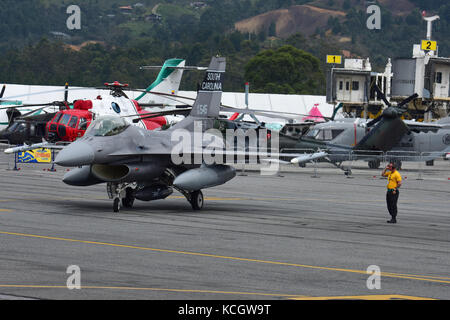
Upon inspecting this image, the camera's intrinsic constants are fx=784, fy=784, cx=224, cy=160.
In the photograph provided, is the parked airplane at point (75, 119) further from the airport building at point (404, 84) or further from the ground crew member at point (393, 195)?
the airport building at point (404, 84)

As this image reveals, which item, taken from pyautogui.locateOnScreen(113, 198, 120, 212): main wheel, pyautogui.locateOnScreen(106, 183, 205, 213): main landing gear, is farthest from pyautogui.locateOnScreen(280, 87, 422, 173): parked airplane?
pyautogui.locateOnScreen(113, 198, 120, 212): main wheel

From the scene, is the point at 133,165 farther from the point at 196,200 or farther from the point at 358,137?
the point at 358,137

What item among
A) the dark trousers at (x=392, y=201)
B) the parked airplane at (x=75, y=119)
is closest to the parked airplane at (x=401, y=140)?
the parked airplane at (x=75, y=119)

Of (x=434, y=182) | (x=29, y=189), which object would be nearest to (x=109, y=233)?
(x=29, y=189)

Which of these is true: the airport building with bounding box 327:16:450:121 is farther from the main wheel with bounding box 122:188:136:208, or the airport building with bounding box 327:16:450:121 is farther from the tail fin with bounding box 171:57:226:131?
the main wheel with bounding box 122:188:136:208

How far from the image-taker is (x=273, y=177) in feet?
135

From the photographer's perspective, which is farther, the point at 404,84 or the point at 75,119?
the point at 404,84

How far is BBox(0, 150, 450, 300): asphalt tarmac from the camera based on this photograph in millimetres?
12316

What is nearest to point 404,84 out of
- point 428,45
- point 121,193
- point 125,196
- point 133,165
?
point 428,45

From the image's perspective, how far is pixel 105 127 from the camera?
925 inches

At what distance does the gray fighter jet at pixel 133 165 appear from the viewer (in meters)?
22.8

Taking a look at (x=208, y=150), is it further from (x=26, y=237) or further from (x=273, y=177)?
(x=273, y=177)

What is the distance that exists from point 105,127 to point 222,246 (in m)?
7.81

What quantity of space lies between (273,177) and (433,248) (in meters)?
23.5
